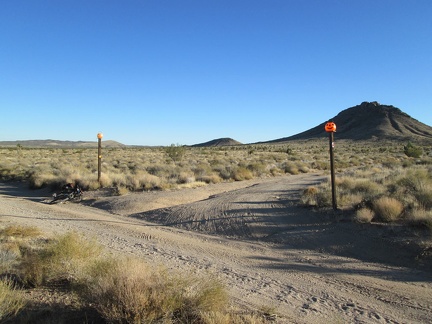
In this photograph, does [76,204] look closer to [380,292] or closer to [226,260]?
[226,260]

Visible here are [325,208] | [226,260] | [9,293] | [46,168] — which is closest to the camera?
[9,293]

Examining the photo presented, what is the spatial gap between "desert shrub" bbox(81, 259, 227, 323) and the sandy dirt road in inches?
36.8

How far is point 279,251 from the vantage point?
334 inches

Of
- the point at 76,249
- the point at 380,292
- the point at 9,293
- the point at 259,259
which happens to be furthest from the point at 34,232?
the point at 380,292

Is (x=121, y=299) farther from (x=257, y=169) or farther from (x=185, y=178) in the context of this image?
(x=257, y=169)

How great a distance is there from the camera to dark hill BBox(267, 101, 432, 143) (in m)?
134

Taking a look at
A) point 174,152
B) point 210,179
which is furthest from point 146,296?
point 174,152

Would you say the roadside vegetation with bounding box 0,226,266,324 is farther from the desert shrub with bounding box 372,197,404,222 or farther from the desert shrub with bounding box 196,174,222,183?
the desert shrub with bounding box 196,174,222,183

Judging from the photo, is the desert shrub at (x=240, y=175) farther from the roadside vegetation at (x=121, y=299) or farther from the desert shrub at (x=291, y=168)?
the roadside vegetation at (x=121, y=299)

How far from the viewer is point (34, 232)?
9.30m

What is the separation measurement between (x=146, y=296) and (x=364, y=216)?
24.1 feet

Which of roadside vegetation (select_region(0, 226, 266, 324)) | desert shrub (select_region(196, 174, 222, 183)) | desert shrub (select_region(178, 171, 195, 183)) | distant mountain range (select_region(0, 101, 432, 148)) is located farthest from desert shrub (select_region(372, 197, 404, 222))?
distant mountain range (select_region(0, 101, 432, 148))

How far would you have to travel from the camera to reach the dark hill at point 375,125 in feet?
441

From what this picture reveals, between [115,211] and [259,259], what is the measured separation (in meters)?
8.77
